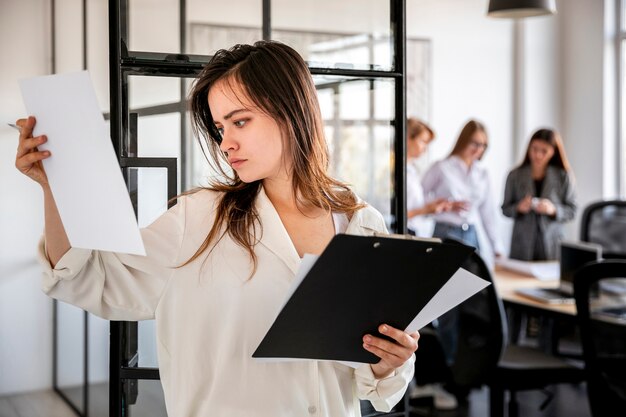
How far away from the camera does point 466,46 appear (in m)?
6.92

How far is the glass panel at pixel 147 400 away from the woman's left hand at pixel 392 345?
0.59 m

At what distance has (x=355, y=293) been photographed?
1.29 m

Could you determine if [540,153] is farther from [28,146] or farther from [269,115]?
[28,146]

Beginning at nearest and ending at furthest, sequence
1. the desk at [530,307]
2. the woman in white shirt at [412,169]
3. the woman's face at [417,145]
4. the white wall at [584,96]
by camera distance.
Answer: the desk at [530,307]
the woman in white shirt at [412,169]
the woman's face at [417,145]
the white wall at [584,96]

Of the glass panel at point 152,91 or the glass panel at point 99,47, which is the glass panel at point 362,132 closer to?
the glass panel at point 152,91

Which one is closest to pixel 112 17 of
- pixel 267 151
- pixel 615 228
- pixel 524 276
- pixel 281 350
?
pixel 267 151

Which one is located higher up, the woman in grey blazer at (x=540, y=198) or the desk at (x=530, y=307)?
the woman in grey blazer at (x=540, y=198)

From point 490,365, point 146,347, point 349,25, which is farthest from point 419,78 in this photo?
point 146,347

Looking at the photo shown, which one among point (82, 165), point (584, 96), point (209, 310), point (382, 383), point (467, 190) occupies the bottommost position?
point (382, 383)

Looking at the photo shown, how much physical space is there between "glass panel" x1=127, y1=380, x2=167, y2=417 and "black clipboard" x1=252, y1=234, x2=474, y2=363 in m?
0.57

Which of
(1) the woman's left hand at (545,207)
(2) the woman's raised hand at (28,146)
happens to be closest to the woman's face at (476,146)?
(1) the woman's left hand at (545,207)

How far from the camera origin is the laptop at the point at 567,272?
378cm

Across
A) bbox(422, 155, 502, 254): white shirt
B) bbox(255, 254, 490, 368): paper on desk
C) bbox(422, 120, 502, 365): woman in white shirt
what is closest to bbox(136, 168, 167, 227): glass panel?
bbox(255, 254, 490, 368): paper on desk

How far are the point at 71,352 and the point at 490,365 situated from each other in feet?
5.21
